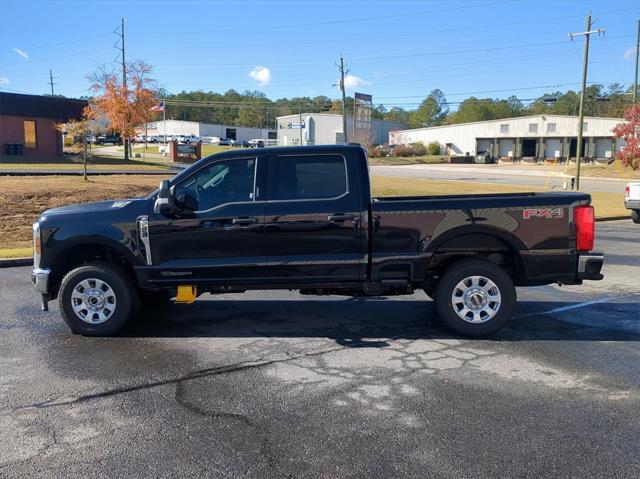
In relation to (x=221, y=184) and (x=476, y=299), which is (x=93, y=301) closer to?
(x=221, y=184)

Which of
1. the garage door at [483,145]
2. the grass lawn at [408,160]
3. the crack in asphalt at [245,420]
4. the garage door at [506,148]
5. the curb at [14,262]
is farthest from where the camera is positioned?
the garage door at [483,145]

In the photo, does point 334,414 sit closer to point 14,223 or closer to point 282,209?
point 282,209

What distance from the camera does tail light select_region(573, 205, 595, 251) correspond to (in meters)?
5.92

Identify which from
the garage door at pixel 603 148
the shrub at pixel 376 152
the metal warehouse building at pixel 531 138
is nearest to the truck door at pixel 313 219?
the metal warehouse building at pixel 531 138

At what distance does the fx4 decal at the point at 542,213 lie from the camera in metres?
5.89

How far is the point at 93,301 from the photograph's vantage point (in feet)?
19.8

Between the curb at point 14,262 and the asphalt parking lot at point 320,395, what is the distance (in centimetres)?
392

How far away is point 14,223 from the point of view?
16.2 metres

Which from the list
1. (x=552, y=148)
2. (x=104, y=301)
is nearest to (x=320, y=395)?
(x=104, y=301)

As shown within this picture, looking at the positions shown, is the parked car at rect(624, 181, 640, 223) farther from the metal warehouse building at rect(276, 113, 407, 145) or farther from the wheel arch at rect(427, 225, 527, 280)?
the metal warehouse building at rect(276, 113, 407, 145)

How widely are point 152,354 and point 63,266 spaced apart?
5.12 ft

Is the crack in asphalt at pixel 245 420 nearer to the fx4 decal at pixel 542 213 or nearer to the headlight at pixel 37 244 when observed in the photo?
the headlight at pixel 37 244

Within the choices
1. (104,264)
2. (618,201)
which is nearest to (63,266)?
(104,264)

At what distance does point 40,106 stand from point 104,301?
42.0m
